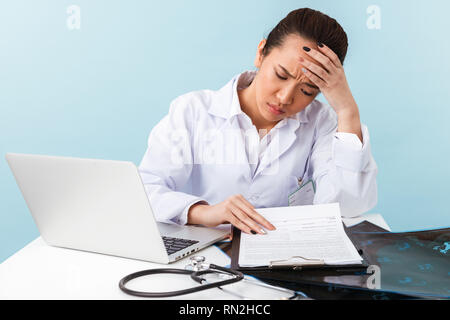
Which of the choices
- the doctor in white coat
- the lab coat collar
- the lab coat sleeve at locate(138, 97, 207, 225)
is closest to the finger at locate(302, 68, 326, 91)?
the doctor in white coat

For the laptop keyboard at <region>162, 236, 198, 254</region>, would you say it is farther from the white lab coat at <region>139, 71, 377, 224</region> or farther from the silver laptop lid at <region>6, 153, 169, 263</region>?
the white lab coat at <region>139, 71, 377, 224</region>

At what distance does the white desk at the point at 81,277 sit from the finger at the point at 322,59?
2.27ft

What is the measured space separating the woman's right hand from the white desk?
0.34ft

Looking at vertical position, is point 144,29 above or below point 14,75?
above

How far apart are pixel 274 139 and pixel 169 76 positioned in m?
1.54

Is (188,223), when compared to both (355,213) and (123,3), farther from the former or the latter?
(123,3)

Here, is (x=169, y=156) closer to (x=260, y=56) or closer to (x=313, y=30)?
(x=260, y=56)

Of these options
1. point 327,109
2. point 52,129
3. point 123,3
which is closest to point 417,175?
point 327,109

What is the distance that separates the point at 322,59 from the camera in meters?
1.49

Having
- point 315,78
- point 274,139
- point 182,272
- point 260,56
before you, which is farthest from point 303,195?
point 182,272

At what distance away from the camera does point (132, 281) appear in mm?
938

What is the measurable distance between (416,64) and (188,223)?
2.17m

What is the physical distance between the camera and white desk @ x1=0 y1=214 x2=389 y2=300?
88 cm

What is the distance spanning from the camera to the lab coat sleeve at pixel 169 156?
1.48m
